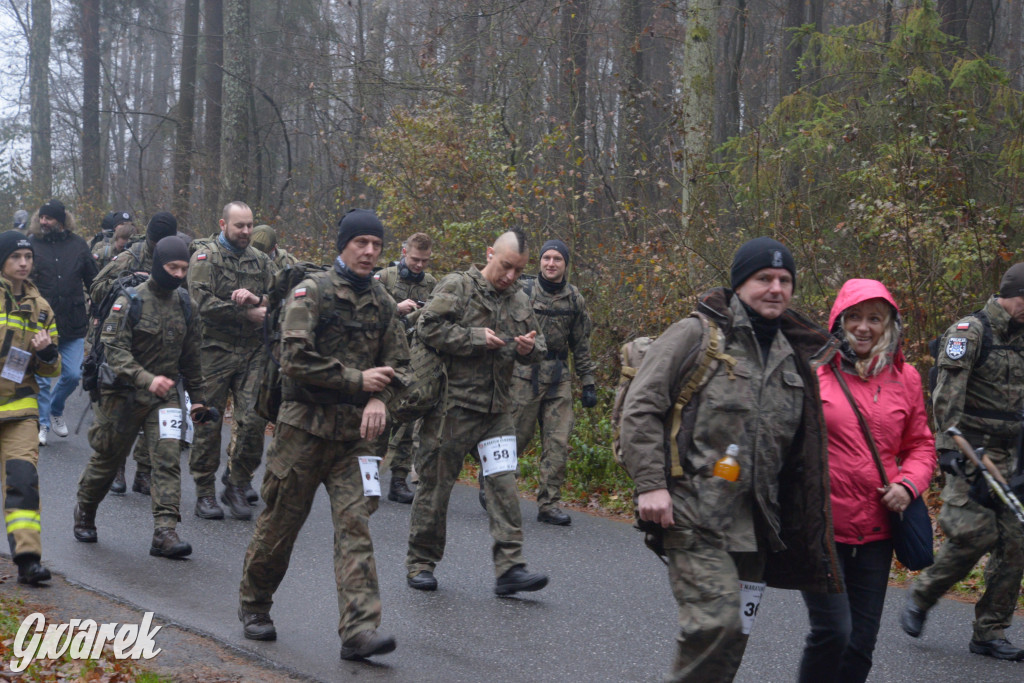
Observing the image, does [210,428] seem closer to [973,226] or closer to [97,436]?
[97,436]

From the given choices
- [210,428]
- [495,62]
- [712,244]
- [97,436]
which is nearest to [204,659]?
[97,436]

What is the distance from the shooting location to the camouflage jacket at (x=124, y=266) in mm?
10625

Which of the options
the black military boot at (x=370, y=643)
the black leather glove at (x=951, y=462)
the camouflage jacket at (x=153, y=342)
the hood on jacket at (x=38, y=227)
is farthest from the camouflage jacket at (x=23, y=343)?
the hood on jacket at (x=38, y=227)

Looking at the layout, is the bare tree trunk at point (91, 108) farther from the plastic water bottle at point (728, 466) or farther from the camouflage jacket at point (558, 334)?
the plastic water bottle at point (728, 466)

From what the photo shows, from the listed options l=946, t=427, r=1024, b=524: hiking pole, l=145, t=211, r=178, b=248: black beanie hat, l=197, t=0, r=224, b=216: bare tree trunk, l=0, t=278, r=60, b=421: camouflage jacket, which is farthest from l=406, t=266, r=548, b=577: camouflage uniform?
l=197, t=0, r=224, b=216: bare tree trunk

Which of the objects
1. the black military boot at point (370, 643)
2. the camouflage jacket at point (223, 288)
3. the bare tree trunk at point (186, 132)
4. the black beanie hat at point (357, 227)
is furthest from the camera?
the bare tree trunk at point (186, 132)

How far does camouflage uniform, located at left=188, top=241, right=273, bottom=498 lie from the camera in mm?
8961

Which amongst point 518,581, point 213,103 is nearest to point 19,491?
point 518,581

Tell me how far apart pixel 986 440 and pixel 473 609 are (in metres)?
3.13

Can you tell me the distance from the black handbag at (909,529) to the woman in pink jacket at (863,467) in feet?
0.07

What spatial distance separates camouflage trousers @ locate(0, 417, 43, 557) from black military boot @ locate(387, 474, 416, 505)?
382cm

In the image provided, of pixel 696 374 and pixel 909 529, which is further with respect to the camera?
pixel 909 529

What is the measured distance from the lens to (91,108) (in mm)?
31016

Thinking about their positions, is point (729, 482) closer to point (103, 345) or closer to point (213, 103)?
point (103, 345)
